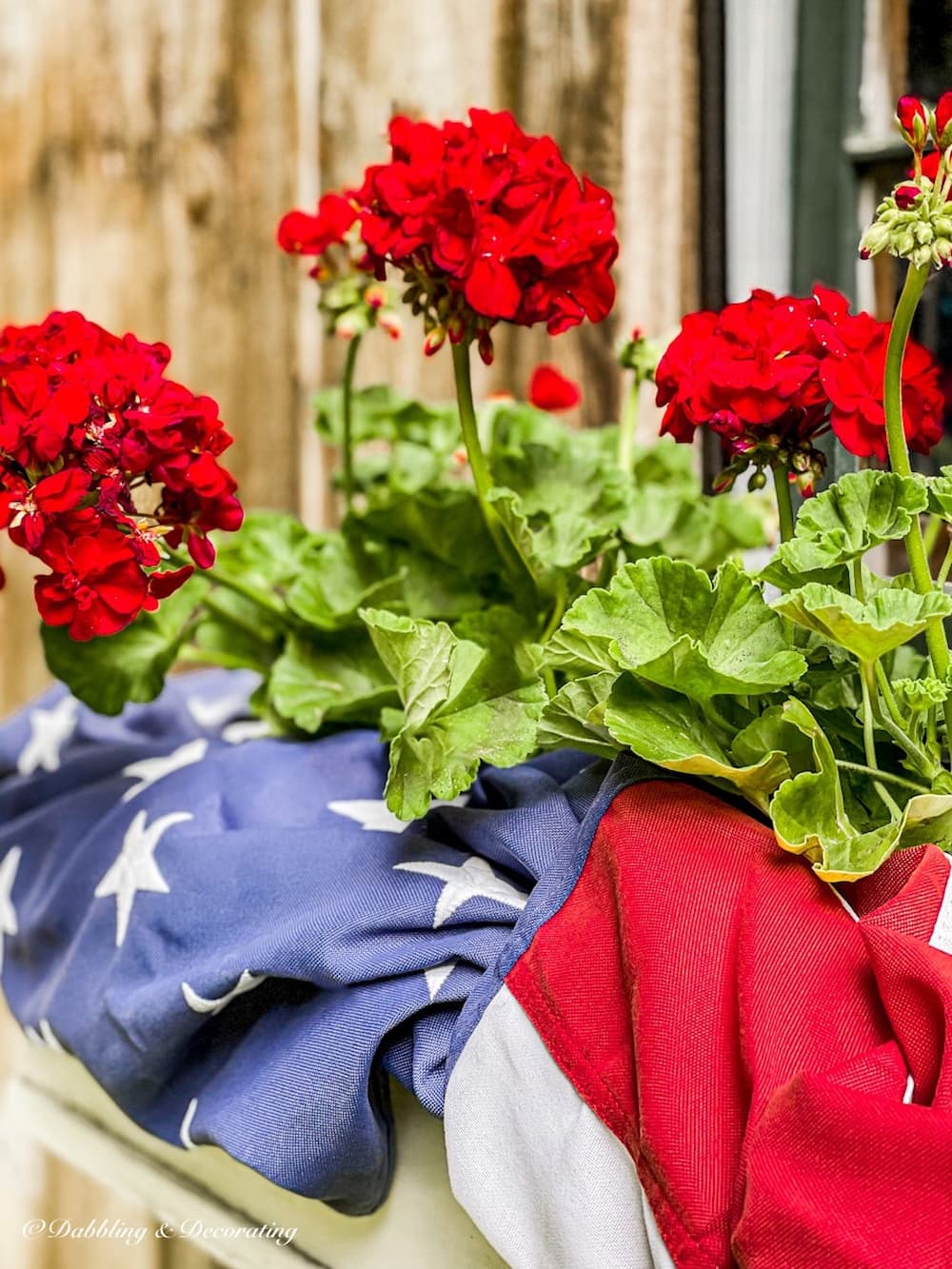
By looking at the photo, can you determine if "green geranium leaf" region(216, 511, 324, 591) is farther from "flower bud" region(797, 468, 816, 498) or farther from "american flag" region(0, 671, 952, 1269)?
"flower bud" region(797, 468, 816, 498)

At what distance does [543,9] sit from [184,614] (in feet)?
2.35

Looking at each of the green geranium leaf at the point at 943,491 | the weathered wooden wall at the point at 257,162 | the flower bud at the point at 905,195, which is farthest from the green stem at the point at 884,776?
the weathered wooden wall at the point at 257,162

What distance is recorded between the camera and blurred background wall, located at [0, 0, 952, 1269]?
0.99 m

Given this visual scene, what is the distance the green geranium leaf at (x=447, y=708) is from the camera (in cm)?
55

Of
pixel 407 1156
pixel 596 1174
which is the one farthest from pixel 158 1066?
pixel 596 1174

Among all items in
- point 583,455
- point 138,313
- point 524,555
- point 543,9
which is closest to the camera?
point 524,555

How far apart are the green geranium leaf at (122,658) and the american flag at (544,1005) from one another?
0.07 m

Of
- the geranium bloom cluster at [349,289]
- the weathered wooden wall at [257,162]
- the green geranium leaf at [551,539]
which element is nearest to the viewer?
the green geranium leaf at [551,539]

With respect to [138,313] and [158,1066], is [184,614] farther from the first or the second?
[138,313]

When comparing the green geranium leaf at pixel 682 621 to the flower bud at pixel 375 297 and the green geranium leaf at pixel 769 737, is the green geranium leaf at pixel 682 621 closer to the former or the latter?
the green geranium leaf at pixel 769 737

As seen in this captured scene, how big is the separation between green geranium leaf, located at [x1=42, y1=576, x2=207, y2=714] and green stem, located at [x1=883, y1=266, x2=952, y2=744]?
449 millimetres

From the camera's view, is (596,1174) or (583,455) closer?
(596,1174)

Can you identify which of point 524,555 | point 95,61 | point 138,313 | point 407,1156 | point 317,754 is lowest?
point 407,1156

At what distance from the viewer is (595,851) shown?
0.52m
